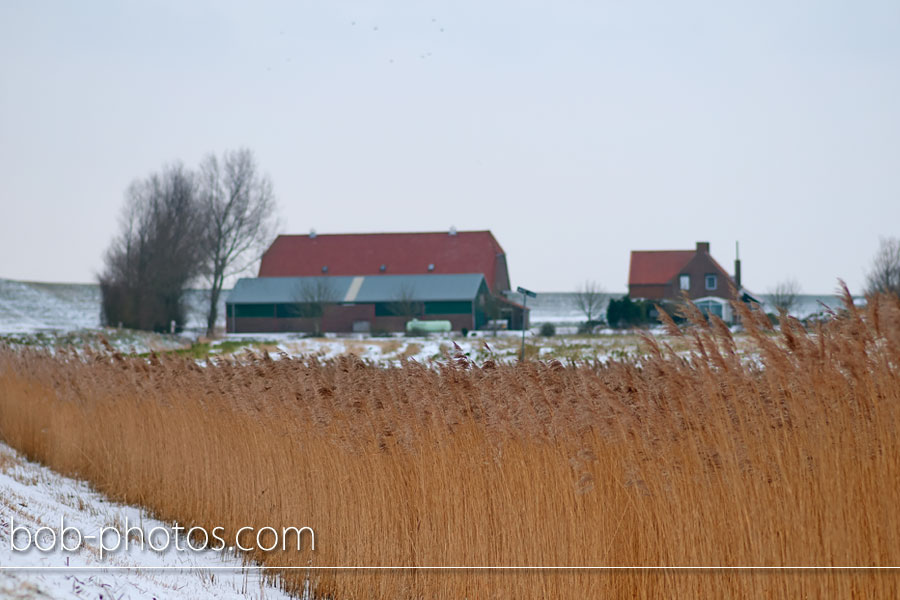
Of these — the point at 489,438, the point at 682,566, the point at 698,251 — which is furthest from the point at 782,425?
the point at 698,251

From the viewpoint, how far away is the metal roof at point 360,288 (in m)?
62.5

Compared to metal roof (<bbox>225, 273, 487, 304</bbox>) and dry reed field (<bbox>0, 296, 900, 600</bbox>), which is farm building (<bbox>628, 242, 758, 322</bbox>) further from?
dry reed field (<bbox>0, 296, 900, 600</bbox>)

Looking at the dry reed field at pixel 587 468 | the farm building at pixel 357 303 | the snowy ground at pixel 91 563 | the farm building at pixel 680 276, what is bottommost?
the snowy ground at pixel 91 563

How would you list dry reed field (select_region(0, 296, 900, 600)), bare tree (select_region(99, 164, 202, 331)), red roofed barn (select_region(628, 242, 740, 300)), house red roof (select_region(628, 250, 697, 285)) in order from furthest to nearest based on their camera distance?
house red roof (select_region(628, 250, 697, 285)), red roofed barn (select_region(628, 242, 740, 300)), bare tree (select_region(99, 164, 202, 331)), dry reed field (select_region(0, 296, 900, 600))

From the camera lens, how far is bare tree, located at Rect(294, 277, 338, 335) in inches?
2436

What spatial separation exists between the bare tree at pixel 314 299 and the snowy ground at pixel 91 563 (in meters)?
51.6

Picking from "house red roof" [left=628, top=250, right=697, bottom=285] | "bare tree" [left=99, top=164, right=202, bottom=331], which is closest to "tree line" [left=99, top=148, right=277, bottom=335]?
"bare tree" [left=99, top=164, right=202, bottom=331]

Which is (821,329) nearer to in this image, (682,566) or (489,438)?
(682,566)

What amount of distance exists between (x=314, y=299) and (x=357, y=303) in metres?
3.46

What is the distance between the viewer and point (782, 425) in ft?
15.2

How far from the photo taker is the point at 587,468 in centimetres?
536

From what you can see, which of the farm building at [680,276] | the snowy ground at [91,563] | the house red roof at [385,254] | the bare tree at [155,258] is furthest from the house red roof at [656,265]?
the snowy ground at [91,563]

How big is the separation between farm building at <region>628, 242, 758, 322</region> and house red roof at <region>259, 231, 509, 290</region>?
1100cm

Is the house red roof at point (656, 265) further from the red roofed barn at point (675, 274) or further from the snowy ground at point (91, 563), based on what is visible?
the snowy ground at point (91, 563)
